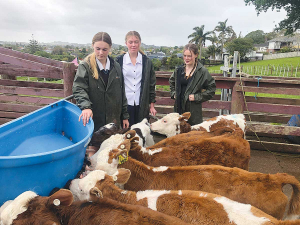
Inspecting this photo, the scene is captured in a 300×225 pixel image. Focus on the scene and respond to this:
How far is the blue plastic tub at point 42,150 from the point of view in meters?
1.79

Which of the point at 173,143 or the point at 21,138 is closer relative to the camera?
the point at 21,138

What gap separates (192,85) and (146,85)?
936 mm

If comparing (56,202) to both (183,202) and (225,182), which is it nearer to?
(183,202)

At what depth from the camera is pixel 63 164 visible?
6.64 feet

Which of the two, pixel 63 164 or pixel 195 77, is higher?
pixel 195 77

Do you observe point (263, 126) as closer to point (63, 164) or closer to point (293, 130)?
point (293, 130)

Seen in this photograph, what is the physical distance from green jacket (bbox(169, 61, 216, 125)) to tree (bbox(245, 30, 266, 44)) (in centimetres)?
11339

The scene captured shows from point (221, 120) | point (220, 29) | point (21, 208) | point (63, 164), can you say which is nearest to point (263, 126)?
point (221, 120)

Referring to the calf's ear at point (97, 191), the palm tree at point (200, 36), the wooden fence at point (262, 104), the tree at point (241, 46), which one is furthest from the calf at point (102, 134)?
the palm tree at point (200, 36)

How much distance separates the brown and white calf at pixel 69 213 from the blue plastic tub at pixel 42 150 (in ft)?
0.46

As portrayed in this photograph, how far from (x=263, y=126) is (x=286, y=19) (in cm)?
3236

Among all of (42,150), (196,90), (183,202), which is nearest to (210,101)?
(196,90)

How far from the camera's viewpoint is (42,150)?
105 inches

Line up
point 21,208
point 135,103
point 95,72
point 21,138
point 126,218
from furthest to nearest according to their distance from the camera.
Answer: point 135,103 → point 95,72 → point 21,138 → point 126,218 → point 21,208
